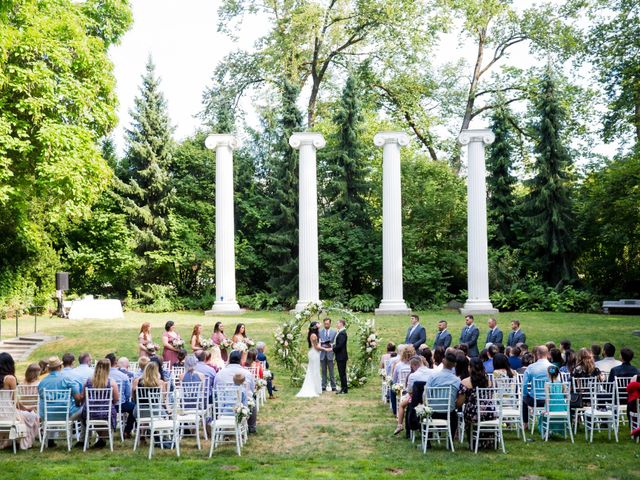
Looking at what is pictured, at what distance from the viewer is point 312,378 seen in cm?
1645

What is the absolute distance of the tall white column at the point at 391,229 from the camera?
30.2 m

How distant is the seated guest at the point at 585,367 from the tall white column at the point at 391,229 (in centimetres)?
1761

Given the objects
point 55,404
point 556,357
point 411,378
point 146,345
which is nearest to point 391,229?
point 146,345

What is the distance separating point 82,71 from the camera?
86.6ft

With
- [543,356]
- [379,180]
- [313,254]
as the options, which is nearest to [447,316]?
[313,254]

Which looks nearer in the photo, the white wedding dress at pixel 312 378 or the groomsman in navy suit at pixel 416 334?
the white wedding dress at pixel 312 378

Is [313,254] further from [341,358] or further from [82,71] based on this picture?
[341,358]

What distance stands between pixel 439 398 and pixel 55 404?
619 cm

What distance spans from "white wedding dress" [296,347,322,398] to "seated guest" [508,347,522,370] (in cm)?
474

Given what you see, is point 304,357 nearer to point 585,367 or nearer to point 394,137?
point 585,367

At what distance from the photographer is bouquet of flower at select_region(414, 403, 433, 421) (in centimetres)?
1067

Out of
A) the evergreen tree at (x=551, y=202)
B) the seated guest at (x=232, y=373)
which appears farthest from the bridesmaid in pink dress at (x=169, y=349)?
the evergreen tree at (x=551, y=202)

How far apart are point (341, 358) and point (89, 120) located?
50.1ft

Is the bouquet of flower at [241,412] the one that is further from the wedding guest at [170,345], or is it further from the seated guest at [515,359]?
the seated guest at [515,359]
